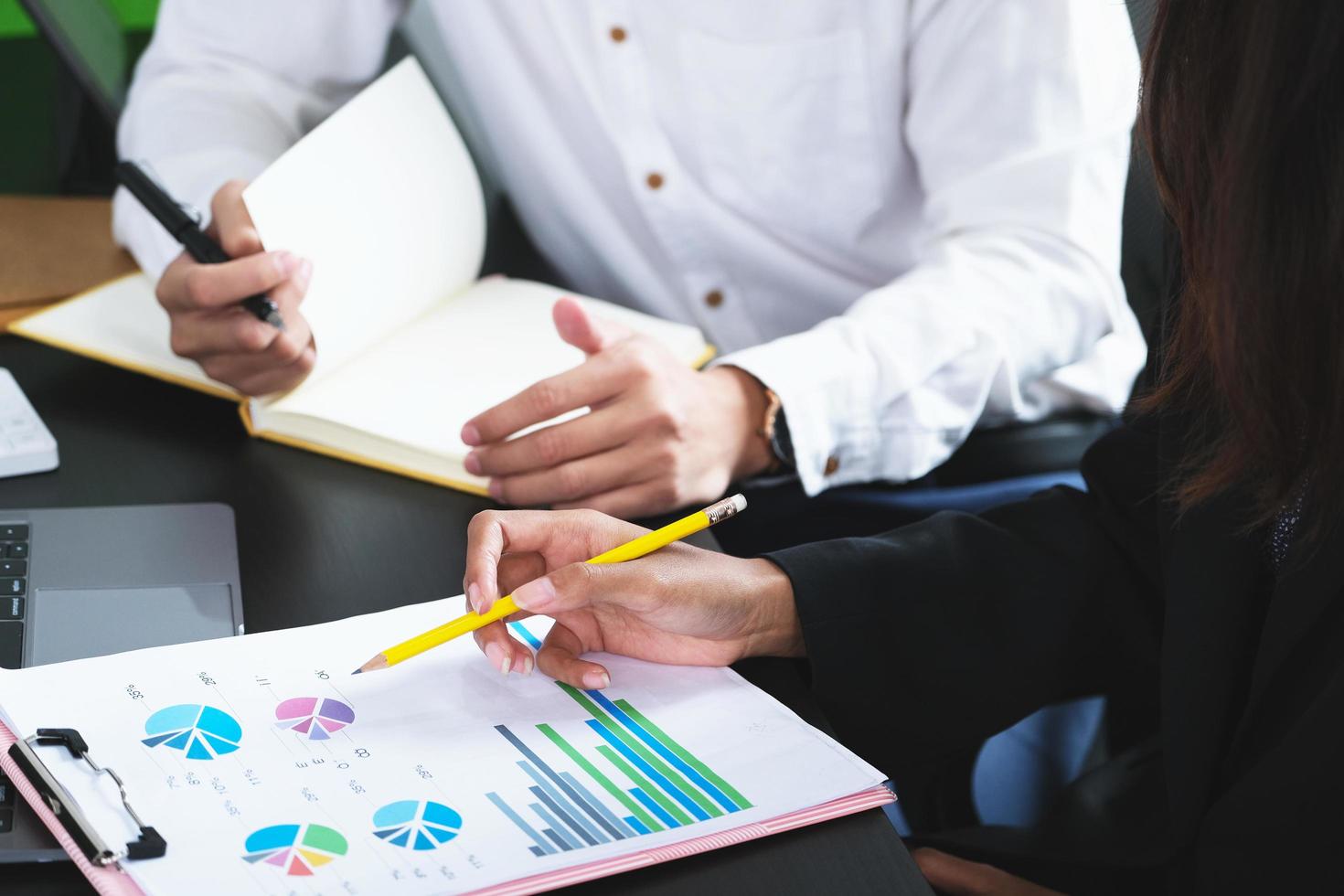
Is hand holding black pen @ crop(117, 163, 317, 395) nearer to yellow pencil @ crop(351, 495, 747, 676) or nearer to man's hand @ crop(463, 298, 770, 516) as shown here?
man's hand @ crop(463, 298, 770, 516)

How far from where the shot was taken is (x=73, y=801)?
1.78 feet

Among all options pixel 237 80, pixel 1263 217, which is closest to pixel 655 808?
pixel 1263 217

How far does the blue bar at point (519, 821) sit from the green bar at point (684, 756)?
9 centimetres

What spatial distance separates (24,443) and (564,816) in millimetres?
534

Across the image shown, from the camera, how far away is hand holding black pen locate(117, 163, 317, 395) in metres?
0.96

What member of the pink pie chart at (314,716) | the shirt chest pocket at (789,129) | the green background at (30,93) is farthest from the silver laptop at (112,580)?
the green background at (30,93)

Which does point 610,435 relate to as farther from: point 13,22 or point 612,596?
point 13,22

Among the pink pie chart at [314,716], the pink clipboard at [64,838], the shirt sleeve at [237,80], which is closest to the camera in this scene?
the pink clipboard at [64,838]

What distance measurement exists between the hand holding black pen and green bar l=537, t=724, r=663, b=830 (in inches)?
17.7

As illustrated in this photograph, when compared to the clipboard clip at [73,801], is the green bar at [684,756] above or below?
below

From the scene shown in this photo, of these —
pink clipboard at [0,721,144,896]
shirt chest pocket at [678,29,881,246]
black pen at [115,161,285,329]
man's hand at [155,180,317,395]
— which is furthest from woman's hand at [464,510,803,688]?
shirt chest pocket at [678,29,881,246]

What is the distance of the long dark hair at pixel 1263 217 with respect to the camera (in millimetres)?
559

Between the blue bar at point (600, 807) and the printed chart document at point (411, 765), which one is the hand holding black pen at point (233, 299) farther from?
the blue bar at point (600, 807)

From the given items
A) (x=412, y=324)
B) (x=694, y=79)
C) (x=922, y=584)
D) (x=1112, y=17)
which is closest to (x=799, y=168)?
(x=694, y=79)
